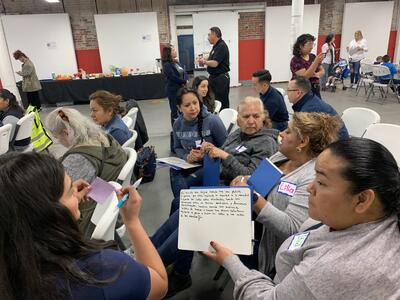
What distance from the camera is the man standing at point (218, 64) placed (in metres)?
4.47

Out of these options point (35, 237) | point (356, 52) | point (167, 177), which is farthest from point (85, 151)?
point (356, 52)

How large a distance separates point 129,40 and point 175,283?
8.68 metres

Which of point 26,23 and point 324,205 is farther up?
point 26,23

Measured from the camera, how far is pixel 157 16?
9.64 metres

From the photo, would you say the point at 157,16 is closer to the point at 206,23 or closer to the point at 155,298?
the point at 206,23

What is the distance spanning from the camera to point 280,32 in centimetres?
1002

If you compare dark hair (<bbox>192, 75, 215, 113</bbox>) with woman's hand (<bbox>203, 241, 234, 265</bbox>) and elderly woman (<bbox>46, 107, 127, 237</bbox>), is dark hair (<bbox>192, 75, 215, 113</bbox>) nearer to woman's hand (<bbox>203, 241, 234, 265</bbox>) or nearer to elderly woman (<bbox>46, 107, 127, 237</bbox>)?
elderly woman (<bbox>46, 107, 127, 237</bbox>)

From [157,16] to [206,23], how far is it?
1.57m

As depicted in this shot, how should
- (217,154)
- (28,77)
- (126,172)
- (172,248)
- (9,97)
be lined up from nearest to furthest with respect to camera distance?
(172,248) < (126,172) < (217,154) < (9,97) < (28,77)

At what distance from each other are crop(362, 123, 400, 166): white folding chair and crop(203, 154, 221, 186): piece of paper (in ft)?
4.21

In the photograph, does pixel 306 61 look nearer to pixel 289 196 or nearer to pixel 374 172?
pixel 289 196

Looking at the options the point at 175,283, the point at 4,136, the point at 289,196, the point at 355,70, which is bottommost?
the point at 175,283

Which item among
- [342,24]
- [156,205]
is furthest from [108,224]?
[342,24]

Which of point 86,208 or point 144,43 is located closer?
point 86,208
